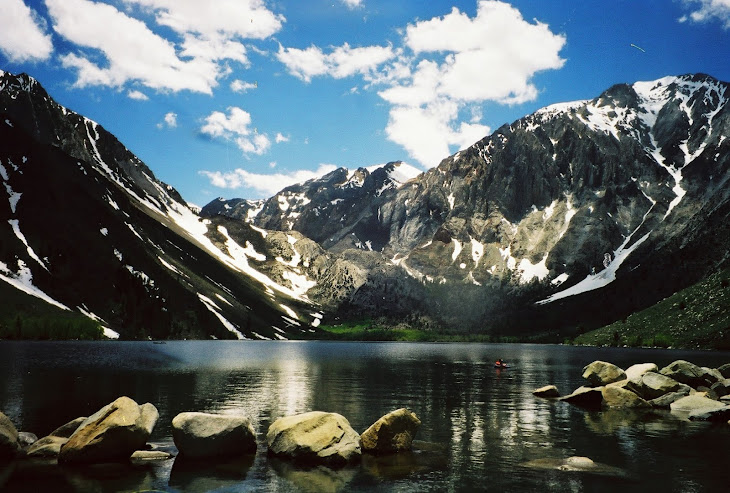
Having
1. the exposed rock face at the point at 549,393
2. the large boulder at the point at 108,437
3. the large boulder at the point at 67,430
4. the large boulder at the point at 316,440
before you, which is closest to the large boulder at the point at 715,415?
the exposed rock face at the point at 549,393

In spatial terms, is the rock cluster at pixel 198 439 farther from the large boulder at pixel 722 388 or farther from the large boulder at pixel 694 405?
the large boulder at pixel 722 388

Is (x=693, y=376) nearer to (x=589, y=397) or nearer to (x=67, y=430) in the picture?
(x=589, y=397)

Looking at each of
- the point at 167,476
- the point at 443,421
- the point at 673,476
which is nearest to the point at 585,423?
the point at 443,421

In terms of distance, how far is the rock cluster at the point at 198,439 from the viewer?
33.0m

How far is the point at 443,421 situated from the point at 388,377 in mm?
48594

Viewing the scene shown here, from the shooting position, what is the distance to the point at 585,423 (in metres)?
50.4

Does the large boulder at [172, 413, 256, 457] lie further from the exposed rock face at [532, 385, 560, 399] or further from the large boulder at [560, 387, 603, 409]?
the exposed rock face at [532, 385, 560, 399]

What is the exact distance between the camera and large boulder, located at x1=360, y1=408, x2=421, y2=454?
36875mm

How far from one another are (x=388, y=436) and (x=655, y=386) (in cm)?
4264

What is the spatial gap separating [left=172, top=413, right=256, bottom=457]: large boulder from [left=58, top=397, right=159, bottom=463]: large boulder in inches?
90.3

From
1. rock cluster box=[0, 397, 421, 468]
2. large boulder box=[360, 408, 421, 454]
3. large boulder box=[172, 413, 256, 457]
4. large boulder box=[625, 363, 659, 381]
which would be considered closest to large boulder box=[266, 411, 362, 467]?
rock cluster box=[0, 397, 421, 468]

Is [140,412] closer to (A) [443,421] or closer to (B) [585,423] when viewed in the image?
(A) [443,421]

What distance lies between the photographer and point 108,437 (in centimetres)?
3294

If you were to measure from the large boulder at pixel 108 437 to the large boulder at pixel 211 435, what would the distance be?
90.3 inches
